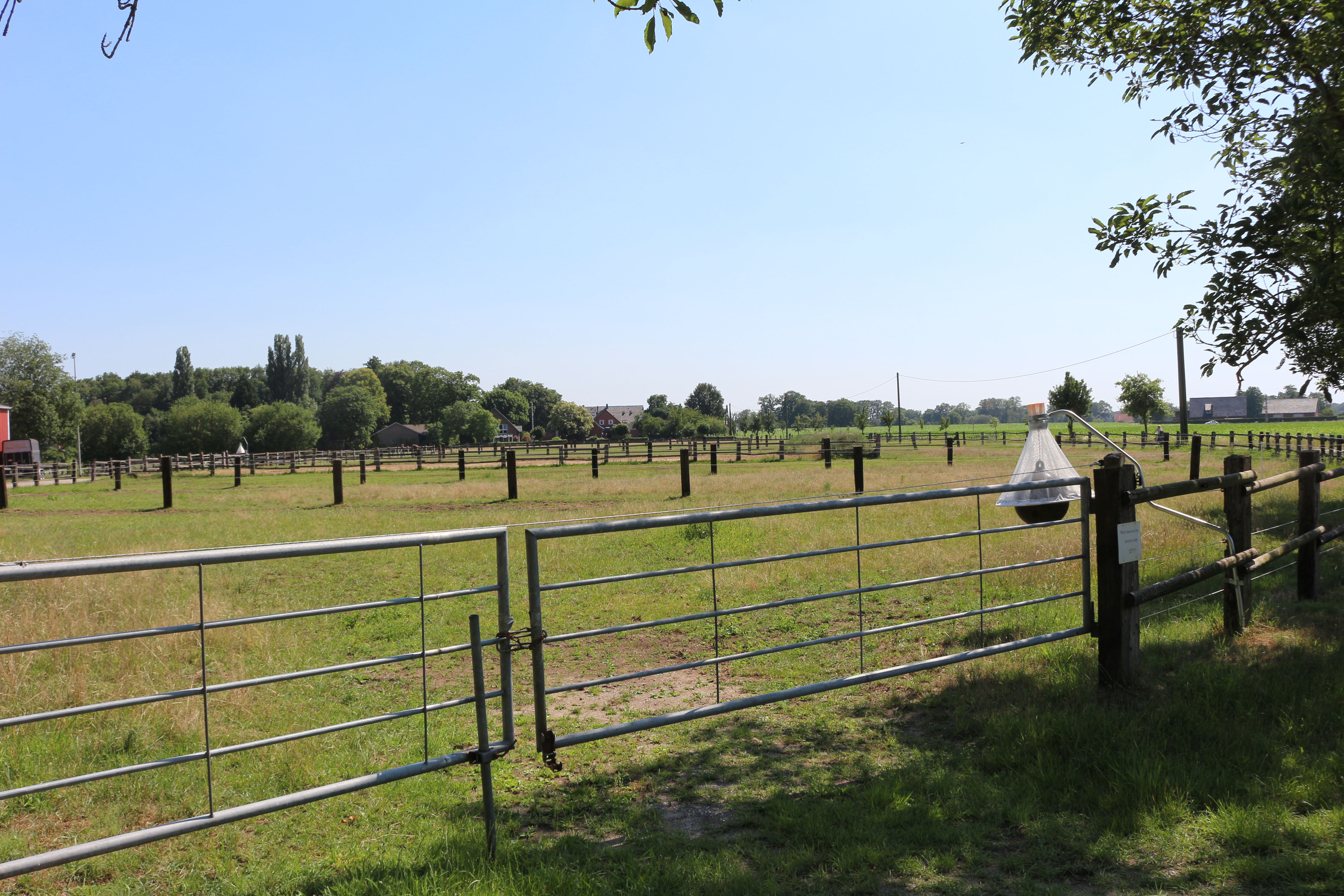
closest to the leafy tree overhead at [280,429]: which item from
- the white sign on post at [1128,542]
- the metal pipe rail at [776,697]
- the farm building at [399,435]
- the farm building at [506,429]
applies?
the farm building at [399,435]

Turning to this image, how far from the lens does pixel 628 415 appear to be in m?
156

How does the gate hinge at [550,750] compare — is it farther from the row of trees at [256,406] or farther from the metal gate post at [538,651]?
the row of trees at [256,406]

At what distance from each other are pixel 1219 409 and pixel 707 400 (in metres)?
98.4

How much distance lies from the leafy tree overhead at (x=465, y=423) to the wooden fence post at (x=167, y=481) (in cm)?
9767

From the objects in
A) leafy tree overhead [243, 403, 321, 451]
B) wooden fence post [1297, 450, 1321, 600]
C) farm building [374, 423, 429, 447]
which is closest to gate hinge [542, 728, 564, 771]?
wooden fence post [1297, 450, 1321, 600]

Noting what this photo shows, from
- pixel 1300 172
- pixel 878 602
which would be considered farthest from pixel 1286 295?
pixel 878 602

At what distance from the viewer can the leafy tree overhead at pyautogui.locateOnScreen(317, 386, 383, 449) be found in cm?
12050

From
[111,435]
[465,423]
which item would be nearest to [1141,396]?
[465,423]

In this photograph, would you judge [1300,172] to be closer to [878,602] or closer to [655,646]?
[878,602]

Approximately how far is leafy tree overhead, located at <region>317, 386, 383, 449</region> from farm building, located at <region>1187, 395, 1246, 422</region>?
143941mm

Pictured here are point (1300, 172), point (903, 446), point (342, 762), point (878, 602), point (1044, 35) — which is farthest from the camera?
point (903, 446)

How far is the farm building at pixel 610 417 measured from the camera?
14725cm

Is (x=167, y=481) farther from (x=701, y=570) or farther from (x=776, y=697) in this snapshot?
(x=776, y=697)

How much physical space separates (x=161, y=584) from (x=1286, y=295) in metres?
11.4
